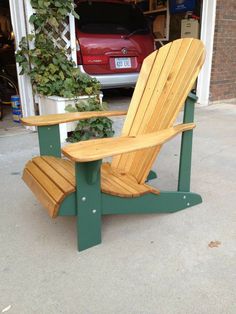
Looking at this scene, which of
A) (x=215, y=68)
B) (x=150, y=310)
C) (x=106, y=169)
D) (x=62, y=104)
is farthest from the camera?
(x=215, y=68)

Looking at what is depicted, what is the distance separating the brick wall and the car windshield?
4.20 feet

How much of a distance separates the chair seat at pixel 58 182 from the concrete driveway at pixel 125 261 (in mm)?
282

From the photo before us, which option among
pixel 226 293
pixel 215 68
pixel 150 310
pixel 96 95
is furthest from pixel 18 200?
pixel 215 68

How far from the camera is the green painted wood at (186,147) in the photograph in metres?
2.12

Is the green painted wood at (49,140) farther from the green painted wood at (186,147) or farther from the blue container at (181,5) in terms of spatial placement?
the blue container at (181,5)

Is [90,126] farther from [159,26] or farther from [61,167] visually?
[159,26]

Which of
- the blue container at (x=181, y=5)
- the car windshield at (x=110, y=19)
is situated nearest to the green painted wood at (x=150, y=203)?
the car windshield at (x=110, y=19)

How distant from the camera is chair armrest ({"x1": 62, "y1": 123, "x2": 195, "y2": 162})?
56.2 inches

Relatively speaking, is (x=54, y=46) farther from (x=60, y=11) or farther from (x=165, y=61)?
(x=165, y=61)

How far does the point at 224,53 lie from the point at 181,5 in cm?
183

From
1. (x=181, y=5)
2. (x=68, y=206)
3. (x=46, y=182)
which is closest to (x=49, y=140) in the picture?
(x=46, y=182)

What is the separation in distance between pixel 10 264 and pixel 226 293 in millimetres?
1105

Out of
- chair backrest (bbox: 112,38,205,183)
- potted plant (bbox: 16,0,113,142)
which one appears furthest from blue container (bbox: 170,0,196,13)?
chair backrest (bbox: 112,38,205,183)

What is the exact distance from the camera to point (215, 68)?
5.68 meters
